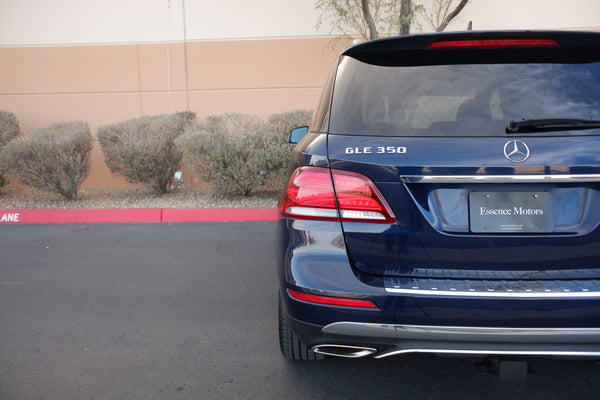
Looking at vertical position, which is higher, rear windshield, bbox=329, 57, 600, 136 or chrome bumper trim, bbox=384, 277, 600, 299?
rear windshield, bbox=329, 57, 600, 136

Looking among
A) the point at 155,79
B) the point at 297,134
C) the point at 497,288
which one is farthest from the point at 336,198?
the point at 155,79

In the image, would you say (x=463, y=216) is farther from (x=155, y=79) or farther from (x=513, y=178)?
(x=155, y=79)

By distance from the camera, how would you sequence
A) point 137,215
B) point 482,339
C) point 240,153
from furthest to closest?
point 240,153 < point 137,215 < point 482,339

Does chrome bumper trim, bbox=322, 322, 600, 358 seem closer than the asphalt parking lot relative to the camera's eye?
Yes

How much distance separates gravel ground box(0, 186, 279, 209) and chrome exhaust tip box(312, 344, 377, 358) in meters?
5.49

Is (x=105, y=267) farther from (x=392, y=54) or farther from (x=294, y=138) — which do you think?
(x=392, y=54)

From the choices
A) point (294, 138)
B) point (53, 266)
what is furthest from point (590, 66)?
point (53, 266)

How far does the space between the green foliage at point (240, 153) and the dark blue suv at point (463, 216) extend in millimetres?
5384

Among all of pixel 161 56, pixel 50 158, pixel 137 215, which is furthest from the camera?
pixel 161 56

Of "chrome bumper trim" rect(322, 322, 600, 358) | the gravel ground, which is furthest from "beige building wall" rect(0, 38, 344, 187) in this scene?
"chrome bumper trim" rect(322, 322, 600, 358)

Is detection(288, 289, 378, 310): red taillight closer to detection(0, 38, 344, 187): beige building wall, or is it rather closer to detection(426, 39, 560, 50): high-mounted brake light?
detection(426, 39, 560, 50): high-mounted brake light

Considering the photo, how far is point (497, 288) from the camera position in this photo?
1806 mm

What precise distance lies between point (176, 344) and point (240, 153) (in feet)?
15.4

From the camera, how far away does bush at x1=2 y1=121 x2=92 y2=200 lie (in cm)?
763
